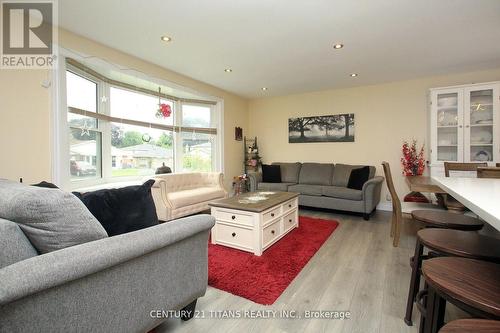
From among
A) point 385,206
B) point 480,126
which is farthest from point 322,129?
point 480,126

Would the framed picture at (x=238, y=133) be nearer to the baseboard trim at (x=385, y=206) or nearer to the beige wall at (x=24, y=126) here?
the baseboard trim at (x=385, y=206)

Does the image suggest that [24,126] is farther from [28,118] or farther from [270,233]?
[270,233]

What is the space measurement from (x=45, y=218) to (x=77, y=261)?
251mm

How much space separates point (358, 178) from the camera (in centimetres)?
400

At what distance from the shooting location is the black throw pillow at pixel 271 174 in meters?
4.85

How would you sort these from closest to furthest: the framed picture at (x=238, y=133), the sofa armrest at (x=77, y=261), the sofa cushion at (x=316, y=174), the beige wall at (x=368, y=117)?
1. the sofa armrest at (x=77, y=261)
2. the beige wall at (x=368, y=117)
3. the sofa cushion at (x=316, y=174)
4. the framed picture at (x=238, y=133)

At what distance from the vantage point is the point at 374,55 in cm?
314

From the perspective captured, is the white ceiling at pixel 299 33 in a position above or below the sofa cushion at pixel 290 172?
above

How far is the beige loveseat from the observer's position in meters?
3.22

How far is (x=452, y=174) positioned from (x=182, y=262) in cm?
409

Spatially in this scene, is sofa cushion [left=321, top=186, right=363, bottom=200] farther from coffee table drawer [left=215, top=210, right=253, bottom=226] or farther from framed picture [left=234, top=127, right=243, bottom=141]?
framed picture [left=234, top=127, right=243, bottom=141]

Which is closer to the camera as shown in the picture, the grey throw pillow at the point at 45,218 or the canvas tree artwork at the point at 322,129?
the grey throw pillow at the point at 45,218

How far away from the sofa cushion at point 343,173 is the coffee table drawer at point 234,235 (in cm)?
257

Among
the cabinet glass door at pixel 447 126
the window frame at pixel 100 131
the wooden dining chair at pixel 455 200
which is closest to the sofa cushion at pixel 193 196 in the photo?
the window frame at pixel 100 131
